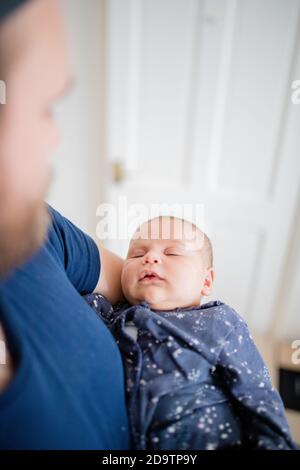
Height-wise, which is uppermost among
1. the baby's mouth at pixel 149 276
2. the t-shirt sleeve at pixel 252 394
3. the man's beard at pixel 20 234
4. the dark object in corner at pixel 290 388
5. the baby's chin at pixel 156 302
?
the man's beard at pixel 20 234

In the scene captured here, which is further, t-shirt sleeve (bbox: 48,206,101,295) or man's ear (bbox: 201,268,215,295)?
man's ear (bbox: 201,268,215,295)

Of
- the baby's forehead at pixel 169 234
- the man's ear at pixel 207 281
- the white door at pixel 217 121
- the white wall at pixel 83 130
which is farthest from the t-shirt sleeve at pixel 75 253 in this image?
the white door at pixel 217 121

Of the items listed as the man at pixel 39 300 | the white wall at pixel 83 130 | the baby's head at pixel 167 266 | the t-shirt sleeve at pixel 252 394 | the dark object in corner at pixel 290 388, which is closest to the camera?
the man at pixel 39 300

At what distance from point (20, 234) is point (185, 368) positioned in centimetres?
37

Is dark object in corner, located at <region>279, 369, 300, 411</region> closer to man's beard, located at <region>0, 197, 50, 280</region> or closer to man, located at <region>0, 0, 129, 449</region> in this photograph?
man, located at <region>0, 0, 129, 449</region>

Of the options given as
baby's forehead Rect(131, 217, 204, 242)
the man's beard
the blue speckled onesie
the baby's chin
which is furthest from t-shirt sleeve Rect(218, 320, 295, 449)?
the man's beard

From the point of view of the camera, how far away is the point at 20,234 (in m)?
0.39

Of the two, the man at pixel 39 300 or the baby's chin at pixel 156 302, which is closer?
the man at pixel 39 300

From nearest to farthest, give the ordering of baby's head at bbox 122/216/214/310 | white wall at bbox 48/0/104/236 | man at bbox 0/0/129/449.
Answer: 1. man at bbox 0/0/129/449
2. baby's head at bbox 122/216/214/310
3. white wall at bbox 48/0/104/236

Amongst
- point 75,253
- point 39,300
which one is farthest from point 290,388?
point 39,300

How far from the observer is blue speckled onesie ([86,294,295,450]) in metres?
0.54

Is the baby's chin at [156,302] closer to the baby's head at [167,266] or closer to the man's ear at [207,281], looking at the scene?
the baby's head at [167,266]

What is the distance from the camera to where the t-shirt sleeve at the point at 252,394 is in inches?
21.1

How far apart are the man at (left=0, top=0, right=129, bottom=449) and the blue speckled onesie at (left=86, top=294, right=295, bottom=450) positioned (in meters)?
0.05
